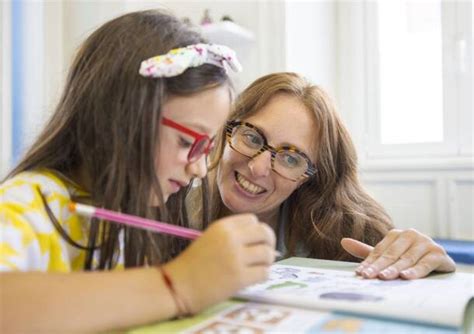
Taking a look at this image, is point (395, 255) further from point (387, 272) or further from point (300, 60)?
point (300, 60)

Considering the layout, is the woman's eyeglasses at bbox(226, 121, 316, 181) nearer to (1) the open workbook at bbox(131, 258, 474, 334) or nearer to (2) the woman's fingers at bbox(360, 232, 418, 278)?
(2) the woman's fingers at bbox(360, 232, 418, 278)

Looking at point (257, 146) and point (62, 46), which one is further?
point (62, 46)

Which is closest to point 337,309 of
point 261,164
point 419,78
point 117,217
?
point 117,217

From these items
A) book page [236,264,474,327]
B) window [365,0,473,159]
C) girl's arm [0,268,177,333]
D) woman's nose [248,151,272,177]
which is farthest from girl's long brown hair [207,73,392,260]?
window [365,0,473,159]

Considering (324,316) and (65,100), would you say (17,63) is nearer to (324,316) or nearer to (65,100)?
(65,100)

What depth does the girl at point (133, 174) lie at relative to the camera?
0.55 m

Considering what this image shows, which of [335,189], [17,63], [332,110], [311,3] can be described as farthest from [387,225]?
[17,63]

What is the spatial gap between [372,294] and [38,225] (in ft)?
1.45

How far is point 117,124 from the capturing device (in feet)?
2.35

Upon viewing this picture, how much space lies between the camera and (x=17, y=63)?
202 centimetres

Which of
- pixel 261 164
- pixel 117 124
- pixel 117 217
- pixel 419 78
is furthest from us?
pixel 419 78

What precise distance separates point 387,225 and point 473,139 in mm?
1111

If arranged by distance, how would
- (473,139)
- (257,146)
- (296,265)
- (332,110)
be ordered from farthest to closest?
(473,139)
(332,110)
(257,146)
(296,265)

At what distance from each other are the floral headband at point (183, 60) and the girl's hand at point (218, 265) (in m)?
0.25
